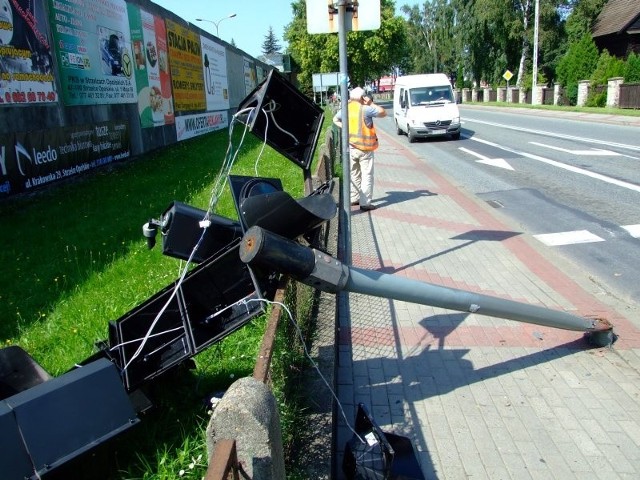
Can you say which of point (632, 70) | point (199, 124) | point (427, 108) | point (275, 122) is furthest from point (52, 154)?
point (632, 70)

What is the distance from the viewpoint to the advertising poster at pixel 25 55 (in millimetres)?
9266

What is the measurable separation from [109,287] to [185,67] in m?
16.5

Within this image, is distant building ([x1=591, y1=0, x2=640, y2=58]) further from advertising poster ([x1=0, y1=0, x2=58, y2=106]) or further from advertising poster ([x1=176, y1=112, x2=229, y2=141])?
advertising poster ([x1=0, y1=0, x2=58, y2=106])

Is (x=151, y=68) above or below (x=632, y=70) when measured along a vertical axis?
above

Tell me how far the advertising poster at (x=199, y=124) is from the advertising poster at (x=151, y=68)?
1.03 m

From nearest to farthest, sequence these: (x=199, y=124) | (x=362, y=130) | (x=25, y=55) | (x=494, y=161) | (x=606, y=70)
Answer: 1. (x=362, y=130)
2. (x=25, y=55)
3. (x=494, y=161)
4. (x=199, y=124)
5. (x=606, y=70)

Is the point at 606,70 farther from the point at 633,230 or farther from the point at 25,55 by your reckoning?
the point at 25,55

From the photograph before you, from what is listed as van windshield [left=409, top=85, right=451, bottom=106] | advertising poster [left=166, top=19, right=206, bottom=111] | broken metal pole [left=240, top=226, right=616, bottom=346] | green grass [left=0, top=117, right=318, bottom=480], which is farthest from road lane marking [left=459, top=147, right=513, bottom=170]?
broken metal pole [left=240, top=226, right=616, bottom=346]

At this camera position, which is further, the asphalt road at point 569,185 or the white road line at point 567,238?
the white road line at point 567,238

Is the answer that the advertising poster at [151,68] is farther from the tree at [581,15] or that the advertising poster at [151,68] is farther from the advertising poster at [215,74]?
the tree at [581,15]

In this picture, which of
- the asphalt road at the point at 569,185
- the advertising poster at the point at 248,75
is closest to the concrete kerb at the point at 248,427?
the asphalt road at the point at 569,185

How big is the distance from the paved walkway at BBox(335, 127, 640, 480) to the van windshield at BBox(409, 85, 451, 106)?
53.7 ft

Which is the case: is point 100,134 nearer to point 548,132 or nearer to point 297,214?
point 297,214

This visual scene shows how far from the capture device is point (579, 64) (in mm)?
42438
